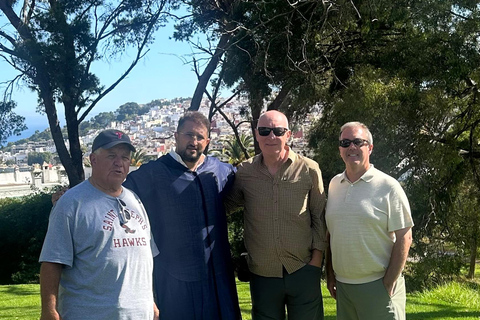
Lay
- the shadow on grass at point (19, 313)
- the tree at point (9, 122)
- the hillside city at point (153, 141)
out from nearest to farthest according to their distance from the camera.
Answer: the shadow on grass at point (19, 313), the hillside city at point (153, 141), the tree at point (9, 122)

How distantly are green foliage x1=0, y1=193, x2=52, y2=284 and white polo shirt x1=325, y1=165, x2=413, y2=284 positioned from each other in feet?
55.6

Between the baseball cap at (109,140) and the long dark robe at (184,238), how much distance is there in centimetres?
48

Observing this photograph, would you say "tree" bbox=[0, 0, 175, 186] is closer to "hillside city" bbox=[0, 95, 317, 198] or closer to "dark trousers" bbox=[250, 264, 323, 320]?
"hillside city" bbox=[0, 95, 317, 198]

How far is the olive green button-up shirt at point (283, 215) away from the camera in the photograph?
3.64 meters

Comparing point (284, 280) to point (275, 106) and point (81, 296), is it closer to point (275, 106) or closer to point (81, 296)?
point (81, 296)

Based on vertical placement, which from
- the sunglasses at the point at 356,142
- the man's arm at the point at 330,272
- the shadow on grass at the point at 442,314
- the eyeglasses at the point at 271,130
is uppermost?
the eyeglasses at the point at 271,130

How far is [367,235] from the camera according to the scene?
3354mm

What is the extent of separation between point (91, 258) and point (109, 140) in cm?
66

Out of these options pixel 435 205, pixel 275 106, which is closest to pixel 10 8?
pixel 275 106

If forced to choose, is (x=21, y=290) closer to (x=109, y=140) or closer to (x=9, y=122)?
(x=9, y=122)

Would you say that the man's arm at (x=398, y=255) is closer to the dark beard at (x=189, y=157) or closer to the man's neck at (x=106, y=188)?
the dark beard at (x=189, y=157)

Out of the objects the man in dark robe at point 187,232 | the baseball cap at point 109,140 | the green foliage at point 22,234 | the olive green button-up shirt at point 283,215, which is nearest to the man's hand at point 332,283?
the olive green button-up shirt at point 283,215

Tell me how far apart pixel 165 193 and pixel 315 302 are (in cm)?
130

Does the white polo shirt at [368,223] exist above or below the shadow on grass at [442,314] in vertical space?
above
